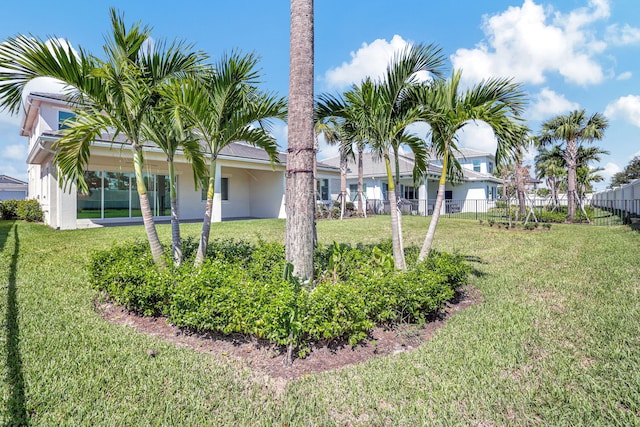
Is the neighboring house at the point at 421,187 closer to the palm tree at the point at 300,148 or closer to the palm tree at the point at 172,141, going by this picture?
the palm tree at the point at 172,141

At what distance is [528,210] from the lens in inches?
704

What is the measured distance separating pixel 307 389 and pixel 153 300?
2.42 metres

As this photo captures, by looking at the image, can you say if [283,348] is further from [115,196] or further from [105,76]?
[115,196]

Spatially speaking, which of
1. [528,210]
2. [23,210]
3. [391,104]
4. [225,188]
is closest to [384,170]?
[528,210]

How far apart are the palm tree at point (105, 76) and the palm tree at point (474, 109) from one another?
12.7 feet

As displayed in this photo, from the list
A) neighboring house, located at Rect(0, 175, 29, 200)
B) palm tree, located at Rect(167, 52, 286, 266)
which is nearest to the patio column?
palm tree, located at Rect(167, 52, 286, 266)

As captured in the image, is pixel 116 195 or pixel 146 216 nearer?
pixel 146 216

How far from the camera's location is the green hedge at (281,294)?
313cm

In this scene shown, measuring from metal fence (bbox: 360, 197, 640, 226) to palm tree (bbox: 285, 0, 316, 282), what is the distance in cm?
1231

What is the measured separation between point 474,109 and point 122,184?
15.2 m

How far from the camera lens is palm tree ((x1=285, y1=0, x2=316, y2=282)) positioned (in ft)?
13.3

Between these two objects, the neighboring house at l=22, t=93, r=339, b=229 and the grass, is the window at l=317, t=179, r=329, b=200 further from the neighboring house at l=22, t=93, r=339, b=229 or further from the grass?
the grass

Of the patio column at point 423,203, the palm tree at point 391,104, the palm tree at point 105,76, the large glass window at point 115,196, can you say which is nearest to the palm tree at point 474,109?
the palm tree at point 391,104

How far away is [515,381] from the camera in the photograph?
9.05ft
